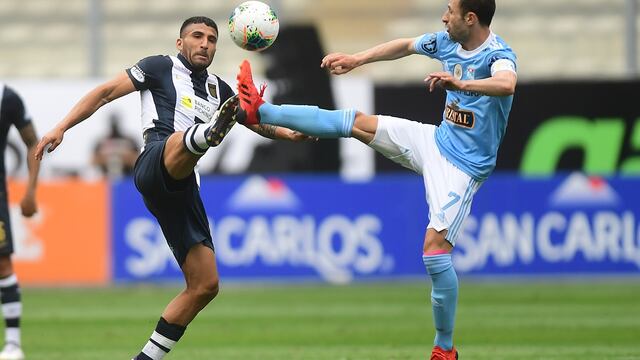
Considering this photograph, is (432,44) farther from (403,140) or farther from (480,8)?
(403,140)

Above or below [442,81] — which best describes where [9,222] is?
below

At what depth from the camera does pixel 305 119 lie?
8.23 meters

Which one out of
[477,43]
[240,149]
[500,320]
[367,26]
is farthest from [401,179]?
[477,43]

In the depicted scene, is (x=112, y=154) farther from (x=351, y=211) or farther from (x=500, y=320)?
(x=500, y=320)

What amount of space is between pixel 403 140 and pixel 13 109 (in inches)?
141

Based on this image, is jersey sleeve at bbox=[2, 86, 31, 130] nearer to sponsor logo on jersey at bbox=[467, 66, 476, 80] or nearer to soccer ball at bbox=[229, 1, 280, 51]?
soccer ball at bbox=[229, 1, 280, 51]

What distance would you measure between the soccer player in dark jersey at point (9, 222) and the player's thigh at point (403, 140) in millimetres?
3073

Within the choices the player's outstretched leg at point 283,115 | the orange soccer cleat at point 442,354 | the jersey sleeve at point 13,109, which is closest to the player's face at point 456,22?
the player's outstretched leg at point 283,115

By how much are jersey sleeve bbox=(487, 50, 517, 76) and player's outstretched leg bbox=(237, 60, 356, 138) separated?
1028mm

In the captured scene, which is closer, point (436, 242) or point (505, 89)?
point (505, 89)

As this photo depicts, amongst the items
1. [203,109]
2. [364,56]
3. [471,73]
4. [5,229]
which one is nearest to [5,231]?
[5,229]

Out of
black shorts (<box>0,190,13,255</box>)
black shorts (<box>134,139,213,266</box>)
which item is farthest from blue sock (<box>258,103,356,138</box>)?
black shorts (<box>0,190,13,255</box>)

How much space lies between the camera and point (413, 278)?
1925 centimetres

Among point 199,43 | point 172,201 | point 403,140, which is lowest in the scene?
point 172,201
